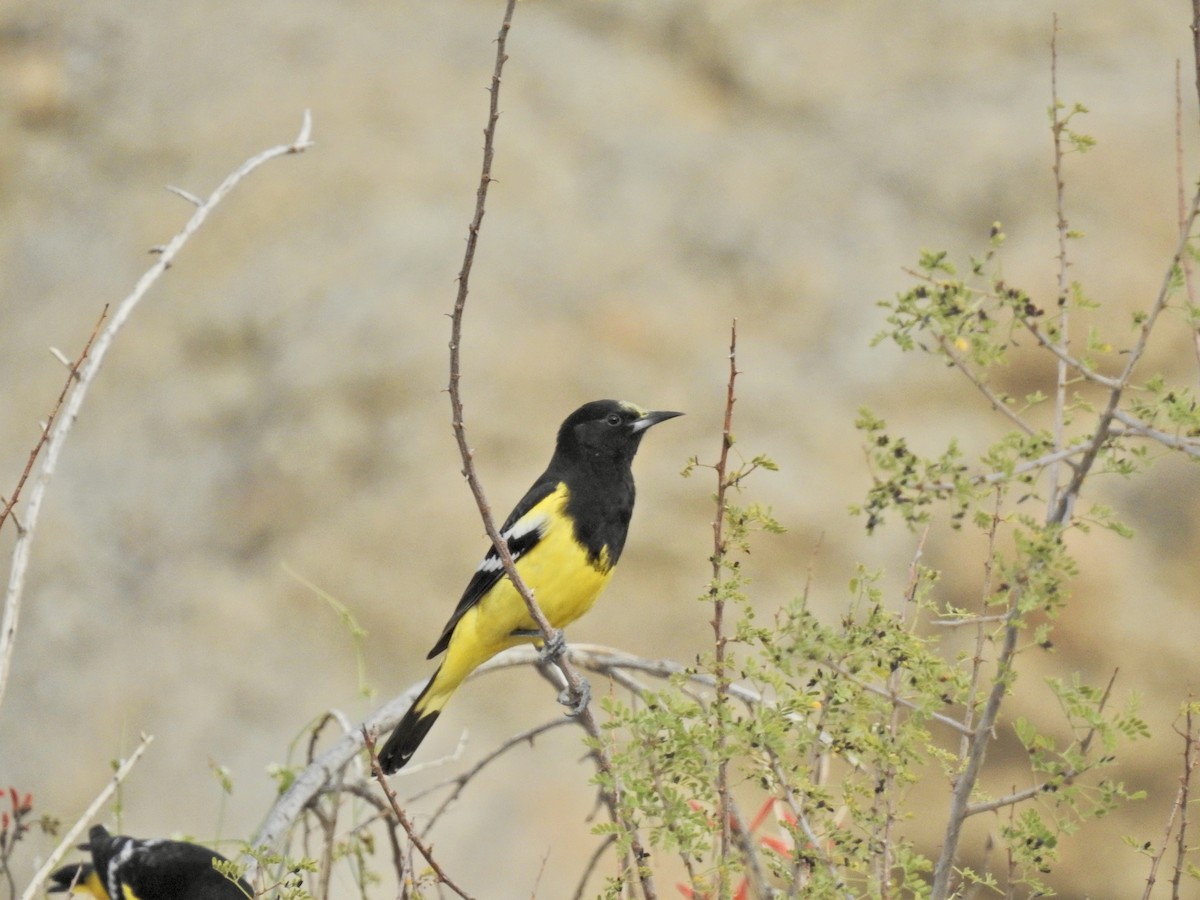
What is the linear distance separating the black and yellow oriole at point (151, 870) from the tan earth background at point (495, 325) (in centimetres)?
228

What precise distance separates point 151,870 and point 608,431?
80.4 inches

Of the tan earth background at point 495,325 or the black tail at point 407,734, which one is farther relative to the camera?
the tan earth background at point 495,325

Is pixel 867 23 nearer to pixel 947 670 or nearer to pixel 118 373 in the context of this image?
pixel 118 373

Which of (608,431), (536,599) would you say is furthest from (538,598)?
(608,431)

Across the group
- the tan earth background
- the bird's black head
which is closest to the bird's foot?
the bird's black head

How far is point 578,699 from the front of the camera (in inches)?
104

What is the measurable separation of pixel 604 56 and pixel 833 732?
7.40 metres

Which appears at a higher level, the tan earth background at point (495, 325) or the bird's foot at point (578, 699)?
the tan earth background at point (495, 325)

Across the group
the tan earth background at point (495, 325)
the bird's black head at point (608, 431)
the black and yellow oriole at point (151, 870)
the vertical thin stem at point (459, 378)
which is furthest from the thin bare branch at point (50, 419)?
the tan earth background at point (495, 325)

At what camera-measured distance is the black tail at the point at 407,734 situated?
3398 millimetres

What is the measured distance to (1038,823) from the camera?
1.54 m

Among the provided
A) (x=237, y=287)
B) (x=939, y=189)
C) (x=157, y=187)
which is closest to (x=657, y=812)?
(x=939, y=189)

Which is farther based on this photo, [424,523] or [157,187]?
[157,187]

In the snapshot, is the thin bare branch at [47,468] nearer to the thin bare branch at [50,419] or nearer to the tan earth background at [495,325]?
the thin bare branch at [50,419]
